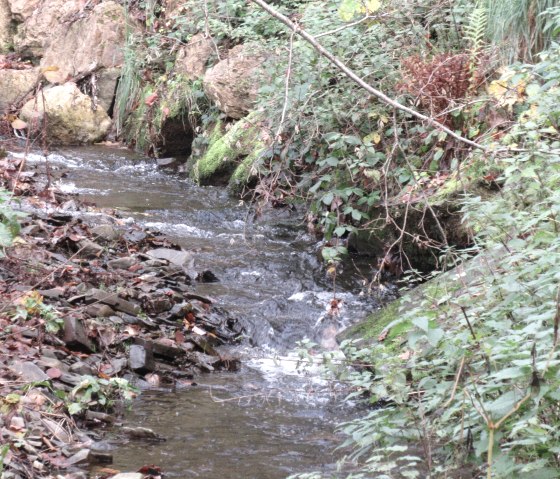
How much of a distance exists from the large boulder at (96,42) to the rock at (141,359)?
9.77m

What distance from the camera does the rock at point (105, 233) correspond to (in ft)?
22.9

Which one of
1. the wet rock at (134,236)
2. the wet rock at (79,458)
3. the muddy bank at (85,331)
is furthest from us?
the wet rock at (134,236)

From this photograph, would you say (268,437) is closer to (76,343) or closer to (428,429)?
(76,343)

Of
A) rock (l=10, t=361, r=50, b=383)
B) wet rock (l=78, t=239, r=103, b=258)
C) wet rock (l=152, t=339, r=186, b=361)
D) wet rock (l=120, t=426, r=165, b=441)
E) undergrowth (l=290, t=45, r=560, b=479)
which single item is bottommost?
wet rock (l=152, t=339, r=186, b=361)

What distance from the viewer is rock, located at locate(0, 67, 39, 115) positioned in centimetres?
1442

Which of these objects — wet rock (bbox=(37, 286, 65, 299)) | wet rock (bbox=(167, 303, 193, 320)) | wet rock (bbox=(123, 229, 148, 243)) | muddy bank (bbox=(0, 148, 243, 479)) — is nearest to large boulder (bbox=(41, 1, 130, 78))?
muddy bank (bbox=(0, 148, 243, 479))

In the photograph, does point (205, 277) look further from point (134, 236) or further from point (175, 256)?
point (134, 236)

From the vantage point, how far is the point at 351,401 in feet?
15.6

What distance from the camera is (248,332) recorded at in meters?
5.97

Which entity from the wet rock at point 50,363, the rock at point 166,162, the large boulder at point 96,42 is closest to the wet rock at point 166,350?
the wet rock at point 50,363

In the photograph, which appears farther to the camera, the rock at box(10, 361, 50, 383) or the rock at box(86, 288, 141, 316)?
the rock at box(86, 288, 141, 316)

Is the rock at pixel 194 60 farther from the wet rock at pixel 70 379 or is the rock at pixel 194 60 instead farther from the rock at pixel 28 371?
the rock at pixel 28 371

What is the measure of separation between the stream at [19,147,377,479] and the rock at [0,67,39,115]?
3.77 metres

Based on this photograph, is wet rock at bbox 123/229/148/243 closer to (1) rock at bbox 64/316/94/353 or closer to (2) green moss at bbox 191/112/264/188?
(2) green moss at bbox 191/112/264/188
